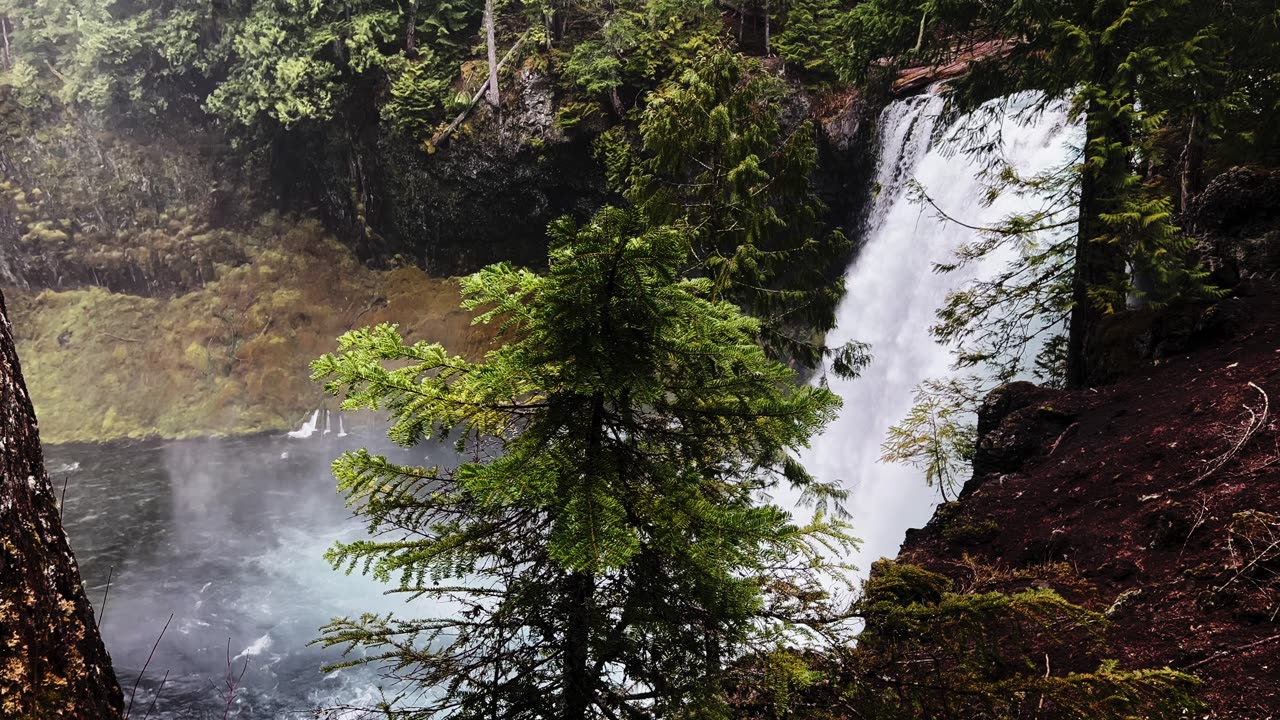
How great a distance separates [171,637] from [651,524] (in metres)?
13.4

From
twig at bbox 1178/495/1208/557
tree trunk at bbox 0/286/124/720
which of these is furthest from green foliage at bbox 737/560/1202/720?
tree trunk at bbox 0/286/124/720

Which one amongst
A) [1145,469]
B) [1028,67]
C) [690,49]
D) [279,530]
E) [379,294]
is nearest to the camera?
[1145,469]

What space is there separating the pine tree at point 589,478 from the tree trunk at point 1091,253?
4845 millimetres

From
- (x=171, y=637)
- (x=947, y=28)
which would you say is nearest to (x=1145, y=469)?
(x=947, y=28)

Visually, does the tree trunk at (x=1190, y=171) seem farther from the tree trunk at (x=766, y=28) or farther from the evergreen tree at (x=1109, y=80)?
Answer: the tree trunk at (x=766, y=28)

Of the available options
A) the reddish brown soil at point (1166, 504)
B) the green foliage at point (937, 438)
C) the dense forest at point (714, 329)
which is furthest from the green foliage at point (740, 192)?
the reddish brown soil at point (1166, 504)

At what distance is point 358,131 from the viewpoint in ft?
66.3

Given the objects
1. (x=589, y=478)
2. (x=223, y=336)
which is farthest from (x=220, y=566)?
(x=589, y=478)

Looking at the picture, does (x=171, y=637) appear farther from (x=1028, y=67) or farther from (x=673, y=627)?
(x=1028, y=67)

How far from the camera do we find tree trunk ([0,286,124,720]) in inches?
61.3

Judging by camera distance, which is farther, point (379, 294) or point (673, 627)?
point (379, 294)

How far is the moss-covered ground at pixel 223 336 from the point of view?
2077 centimetres

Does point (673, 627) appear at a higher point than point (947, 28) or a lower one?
lower

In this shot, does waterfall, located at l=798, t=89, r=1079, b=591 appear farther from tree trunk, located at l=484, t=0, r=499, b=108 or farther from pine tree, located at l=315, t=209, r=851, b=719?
tree trunk, located at l=484, t=0, r=499, b=108
